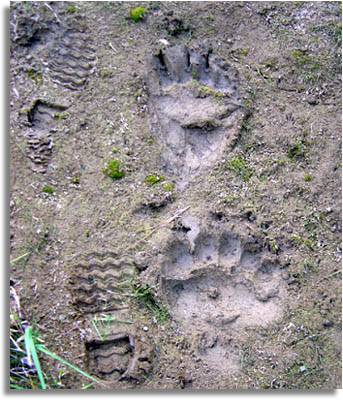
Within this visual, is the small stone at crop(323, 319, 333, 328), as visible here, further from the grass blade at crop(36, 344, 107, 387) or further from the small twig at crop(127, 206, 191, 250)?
the grass blade at crop(36, 344, 107, 387)

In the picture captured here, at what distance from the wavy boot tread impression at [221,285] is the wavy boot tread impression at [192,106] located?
14.2 inches

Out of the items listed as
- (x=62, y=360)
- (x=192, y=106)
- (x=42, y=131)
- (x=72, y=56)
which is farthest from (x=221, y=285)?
(x=72, y=56)

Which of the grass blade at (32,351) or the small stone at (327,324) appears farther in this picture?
the small stone at (327,324)

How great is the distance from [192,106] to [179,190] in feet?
1.44

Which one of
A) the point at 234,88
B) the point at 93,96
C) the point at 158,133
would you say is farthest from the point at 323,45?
the point at 93,96

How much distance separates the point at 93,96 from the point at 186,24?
63 centimetres

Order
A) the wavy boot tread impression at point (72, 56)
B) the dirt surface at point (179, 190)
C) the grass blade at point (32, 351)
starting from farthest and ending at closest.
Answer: the wavy boot tread impression at point (72, 56)
the dirt surface at point (179, 190)
the grass blade at point (32, 351)

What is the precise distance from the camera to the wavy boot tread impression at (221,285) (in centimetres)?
191

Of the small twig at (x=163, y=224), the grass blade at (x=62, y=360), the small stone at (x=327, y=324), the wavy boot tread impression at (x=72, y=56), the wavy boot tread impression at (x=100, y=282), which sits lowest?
the grass blade at (x=62, y=360)

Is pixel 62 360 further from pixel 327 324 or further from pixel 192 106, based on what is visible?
pixel 192 106

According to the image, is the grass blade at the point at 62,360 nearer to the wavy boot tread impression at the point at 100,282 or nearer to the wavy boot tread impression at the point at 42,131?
the wavy boot tread impression at the point at 100,282

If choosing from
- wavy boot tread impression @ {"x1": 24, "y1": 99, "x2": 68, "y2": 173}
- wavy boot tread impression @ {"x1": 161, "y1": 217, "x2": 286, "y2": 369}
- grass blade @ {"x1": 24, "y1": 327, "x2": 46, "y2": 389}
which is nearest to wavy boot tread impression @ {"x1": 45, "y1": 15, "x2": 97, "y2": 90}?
wavy boot tread impression @ {"x1": 24, "y1": 99, "x2": 68, "y2": 173}

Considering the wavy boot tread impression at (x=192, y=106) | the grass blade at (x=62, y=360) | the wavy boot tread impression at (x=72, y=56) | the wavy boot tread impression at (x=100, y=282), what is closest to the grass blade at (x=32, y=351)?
the grass blade at (x=62, y=360)

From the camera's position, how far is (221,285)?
1.96m
